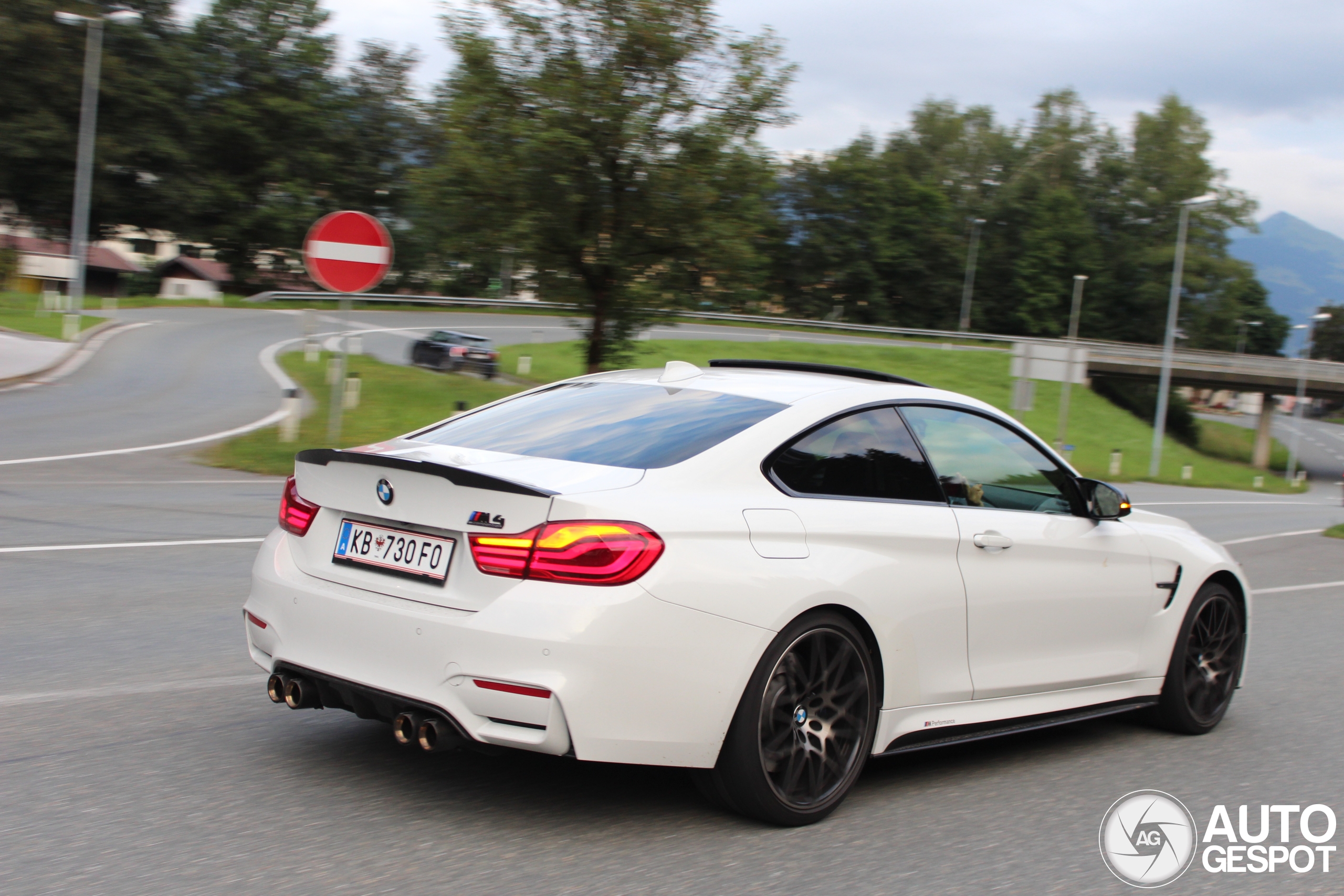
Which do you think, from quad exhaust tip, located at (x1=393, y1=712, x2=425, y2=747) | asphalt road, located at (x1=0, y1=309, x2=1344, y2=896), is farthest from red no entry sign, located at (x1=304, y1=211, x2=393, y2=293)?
quad exhaust tip, located at (x1=393, y1=712, x2=425, y2=747)

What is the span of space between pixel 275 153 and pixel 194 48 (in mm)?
6207

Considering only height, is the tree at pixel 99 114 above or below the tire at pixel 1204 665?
above

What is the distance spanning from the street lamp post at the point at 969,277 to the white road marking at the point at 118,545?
79.6m

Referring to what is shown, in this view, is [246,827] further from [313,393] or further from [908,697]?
[313,393]

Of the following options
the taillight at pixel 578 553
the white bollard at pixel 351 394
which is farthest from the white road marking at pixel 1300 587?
the white bollard at pixel 351 394

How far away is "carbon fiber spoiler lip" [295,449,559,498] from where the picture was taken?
3.66m

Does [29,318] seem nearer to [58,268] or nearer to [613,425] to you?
[613,425]

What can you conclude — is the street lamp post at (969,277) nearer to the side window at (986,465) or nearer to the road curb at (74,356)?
the road curb at (74,356)

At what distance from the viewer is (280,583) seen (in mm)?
4141

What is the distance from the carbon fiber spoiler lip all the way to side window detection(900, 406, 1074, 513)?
1694 mm

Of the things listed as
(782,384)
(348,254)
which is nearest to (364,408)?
(348,254)

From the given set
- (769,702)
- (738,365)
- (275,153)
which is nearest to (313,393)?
(738,365)

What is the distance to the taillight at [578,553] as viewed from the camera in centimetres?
355

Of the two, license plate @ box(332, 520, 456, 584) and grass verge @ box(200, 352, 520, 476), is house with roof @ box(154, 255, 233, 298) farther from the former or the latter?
license plate @ box(332, 520, 456, 584)
